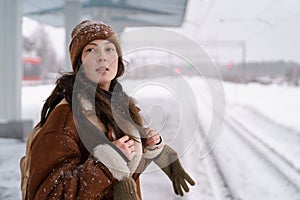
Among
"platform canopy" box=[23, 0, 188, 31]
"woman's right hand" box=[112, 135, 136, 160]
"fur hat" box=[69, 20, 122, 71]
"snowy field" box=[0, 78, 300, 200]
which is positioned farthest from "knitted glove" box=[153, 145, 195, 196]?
"platform canopy" box=[23, 0, 188, 31]

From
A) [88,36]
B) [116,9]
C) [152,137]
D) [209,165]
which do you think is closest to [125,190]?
[152,137]

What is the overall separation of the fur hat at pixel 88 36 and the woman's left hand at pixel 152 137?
0.33 meters

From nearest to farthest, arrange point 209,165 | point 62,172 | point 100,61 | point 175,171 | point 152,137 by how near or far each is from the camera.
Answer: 1. point 62,172
2. point 100,61
3. point 152,137
4. point 175,171
5. point 209,165

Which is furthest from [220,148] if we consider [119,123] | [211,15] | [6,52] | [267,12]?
[267,12]

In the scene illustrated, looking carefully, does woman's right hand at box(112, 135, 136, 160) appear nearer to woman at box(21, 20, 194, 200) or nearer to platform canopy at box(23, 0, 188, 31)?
woman at box(21, 20, 194, 200)

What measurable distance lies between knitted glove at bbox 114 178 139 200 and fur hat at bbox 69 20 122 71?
505 mm

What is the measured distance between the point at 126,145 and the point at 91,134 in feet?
0.43

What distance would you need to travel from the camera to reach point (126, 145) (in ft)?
4.22

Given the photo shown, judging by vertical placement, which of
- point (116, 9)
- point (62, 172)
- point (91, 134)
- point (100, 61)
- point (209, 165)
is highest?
point (116, 9)

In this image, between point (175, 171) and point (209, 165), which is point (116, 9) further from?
point (175, 171)

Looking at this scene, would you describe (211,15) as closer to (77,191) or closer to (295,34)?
(295,34)

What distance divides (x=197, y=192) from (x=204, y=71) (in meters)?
4.13

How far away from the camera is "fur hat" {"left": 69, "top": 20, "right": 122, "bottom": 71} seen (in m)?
1.41

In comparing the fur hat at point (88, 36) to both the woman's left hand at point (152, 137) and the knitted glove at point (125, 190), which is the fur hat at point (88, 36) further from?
the knitted glove at point (125, 190)
